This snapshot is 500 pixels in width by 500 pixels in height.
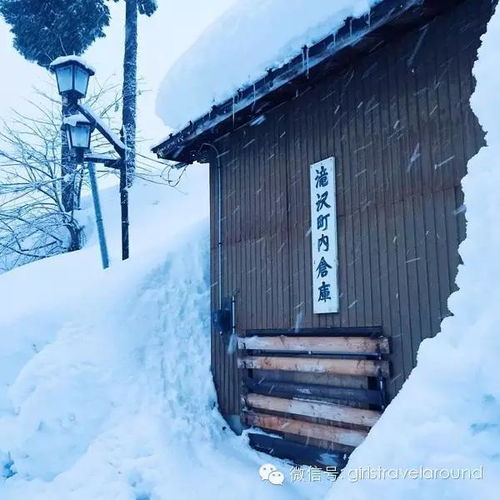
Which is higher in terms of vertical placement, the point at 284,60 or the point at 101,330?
the point at 284,60

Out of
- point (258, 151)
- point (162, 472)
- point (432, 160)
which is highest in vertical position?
point (258, 151)

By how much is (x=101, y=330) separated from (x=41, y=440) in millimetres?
1949

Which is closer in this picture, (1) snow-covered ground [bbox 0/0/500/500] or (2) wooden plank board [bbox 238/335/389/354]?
(1) snow-covered ground [bbox 0/0/500/500]

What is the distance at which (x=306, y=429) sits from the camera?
617 cm

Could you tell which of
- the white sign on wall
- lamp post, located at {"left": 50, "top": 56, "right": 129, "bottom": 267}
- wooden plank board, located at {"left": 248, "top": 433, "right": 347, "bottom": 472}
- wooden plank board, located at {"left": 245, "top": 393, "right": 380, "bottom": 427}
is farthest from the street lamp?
wooden plank board, located at {"left": 248, "top": 433, "right": 347, "bottom": 472}

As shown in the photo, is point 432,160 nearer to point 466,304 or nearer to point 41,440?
point 466,304

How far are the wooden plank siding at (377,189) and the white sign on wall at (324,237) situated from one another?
89 millimetres

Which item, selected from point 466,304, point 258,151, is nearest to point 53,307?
point 258,151

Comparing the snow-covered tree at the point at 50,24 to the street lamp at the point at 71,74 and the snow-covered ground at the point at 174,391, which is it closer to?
the snow-covered ground at the point at 174,391

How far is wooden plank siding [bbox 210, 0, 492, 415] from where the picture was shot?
495 centimetres

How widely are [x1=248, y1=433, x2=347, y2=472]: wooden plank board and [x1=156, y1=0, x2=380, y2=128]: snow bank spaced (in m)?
4.44

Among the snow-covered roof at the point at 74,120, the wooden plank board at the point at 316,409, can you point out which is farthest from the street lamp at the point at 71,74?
the wooden plank board at the point at 316,409

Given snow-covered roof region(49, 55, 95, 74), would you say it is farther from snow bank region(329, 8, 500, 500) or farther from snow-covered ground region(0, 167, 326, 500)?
snow bank region(329, 8, 500, 500)

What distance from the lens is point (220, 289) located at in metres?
8.03
